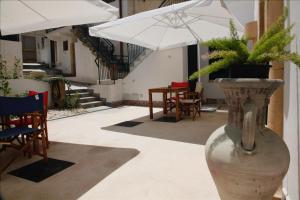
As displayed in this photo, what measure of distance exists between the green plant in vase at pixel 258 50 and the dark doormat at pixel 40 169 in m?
2.28

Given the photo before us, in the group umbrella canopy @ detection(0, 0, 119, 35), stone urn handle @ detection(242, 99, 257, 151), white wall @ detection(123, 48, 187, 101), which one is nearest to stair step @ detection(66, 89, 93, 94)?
white wall @ detection(123, 48, 187, 101)

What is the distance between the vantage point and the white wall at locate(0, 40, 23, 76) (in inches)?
295

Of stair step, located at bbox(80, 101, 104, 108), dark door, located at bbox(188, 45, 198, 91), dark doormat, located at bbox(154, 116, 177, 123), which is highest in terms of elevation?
dark door, located at bbox(188, 45, 198, 91)

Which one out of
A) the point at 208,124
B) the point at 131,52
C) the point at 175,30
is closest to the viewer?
the point at 208,124

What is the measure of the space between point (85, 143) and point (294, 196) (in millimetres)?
3300

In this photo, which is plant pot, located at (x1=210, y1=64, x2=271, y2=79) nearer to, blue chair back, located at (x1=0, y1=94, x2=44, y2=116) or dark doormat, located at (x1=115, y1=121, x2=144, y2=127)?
blue chair back, located at (x1=0, y1=94, x2=44, y2=116)

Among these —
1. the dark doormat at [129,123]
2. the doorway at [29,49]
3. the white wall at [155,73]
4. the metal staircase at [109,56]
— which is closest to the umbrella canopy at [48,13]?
the dark doormat at [129,123]

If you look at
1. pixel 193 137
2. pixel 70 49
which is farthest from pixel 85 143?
pixel 70 49

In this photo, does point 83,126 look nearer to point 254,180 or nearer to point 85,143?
point 85,143

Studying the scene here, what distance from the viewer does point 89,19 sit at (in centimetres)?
333

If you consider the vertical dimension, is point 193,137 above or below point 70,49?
below

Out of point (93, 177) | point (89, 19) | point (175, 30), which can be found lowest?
point (93, 177)

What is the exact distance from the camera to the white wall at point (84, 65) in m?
11.1

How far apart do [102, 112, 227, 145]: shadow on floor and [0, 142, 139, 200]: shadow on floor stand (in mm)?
1035
